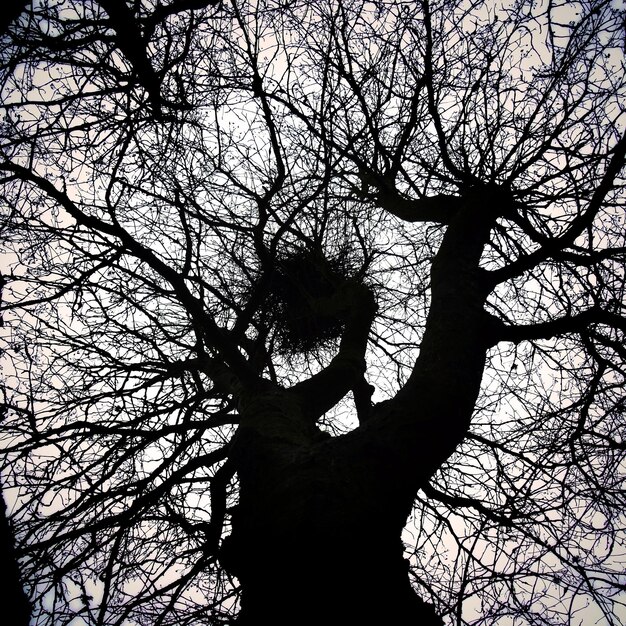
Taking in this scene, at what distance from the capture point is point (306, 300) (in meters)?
4.23

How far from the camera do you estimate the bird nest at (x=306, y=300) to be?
3.97 meters

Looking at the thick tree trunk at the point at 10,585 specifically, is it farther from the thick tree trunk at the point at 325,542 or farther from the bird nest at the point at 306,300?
the bird nest at the point at 306,300

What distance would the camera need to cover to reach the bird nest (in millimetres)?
3975

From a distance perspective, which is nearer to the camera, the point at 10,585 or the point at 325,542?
the point at 10,585

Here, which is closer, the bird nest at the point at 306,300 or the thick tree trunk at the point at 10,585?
the thick tree trunk at the point at 10,585

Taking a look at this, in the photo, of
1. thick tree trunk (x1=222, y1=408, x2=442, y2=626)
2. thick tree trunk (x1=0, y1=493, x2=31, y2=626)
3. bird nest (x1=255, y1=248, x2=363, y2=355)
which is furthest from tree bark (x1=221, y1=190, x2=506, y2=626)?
bird nest (x1=255, y1=248, x2=363, y2=355)

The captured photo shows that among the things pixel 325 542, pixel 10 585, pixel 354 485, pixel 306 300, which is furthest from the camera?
pixel 306 300

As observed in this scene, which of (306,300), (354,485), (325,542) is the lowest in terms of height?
(325,542)

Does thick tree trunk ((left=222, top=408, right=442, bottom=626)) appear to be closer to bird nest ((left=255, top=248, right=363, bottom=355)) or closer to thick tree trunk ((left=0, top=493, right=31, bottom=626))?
thick tree trunk ((left=0, top=493, right=31, bottom=626))

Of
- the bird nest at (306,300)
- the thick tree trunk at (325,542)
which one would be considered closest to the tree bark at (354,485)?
the thick tree trunk at (325,542)

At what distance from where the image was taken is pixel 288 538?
1.50 m

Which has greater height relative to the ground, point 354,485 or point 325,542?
point 354,485

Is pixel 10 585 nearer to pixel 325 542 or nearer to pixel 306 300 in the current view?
pixel 325 542

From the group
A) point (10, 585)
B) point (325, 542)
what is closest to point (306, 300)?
point (325, 542)
